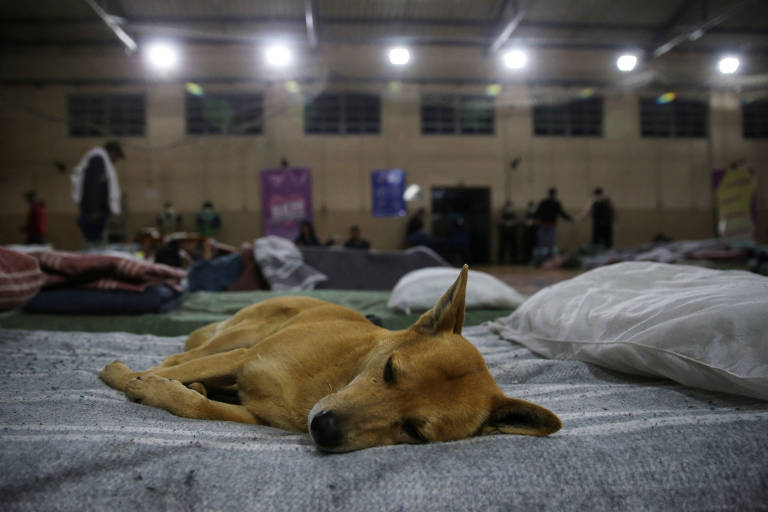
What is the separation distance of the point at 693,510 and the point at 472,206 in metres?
12.2

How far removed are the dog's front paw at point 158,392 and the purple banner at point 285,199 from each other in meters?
11.0

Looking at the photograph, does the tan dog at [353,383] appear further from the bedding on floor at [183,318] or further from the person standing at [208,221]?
the person standing at [208,221]

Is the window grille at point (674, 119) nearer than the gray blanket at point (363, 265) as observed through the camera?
No

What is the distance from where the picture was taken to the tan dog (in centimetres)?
97

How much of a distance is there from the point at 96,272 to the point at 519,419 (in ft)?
10.6

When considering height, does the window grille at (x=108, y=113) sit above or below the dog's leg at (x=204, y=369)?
above

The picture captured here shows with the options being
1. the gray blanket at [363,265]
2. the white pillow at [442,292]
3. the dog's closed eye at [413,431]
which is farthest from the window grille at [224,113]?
the dog's closed eye at [413,431]

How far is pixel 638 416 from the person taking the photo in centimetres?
107

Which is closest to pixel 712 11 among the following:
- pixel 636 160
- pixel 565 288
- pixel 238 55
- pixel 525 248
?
pixel 636 160

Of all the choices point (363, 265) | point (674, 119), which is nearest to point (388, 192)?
point (363, 265)

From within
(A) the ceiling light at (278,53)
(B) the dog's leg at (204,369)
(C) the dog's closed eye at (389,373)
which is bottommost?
(B) the dog's leg at (204,369)

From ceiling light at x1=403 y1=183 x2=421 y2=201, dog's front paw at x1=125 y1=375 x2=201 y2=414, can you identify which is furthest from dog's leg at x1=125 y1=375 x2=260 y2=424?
ceiling light at x1=403 y1=183 x2=421 y2=201

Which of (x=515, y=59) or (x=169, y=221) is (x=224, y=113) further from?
(x=515, y=59)

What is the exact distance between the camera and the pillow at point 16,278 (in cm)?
199
